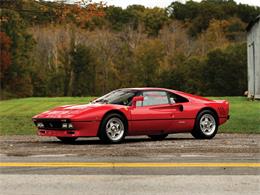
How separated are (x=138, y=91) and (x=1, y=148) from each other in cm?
362

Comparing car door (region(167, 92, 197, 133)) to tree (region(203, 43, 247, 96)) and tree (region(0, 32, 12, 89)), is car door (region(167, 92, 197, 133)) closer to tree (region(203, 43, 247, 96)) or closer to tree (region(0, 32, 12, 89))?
tree (region(0, 32, 12, 89))

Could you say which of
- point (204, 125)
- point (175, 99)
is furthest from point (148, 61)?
point (175, 99)

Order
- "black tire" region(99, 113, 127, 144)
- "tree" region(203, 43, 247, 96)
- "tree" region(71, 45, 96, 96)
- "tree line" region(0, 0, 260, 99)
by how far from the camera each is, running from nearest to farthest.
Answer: "black tire" region(99, 113, 127, 144) → "tree line" region(0, 0, 260, 99) → "tree" region(203, 43, 247, 96) → "tree" region(71, 45, 96, 96)

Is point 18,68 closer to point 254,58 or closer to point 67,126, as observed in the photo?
point 254,58

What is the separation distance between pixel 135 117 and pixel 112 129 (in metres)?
0.71

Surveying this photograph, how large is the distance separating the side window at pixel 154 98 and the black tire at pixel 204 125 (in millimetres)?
982

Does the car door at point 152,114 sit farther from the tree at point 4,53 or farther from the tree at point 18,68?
the tree at point 18,68

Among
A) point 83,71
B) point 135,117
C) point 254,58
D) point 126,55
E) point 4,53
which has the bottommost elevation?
point 135,117

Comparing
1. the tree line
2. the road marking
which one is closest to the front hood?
the road marking

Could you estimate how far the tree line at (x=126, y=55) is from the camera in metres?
75.8

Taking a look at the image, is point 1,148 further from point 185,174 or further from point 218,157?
point 185,174

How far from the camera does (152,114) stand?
13.7 m

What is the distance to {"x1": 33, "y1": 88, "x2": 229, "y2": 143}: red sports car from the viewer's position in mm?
12766

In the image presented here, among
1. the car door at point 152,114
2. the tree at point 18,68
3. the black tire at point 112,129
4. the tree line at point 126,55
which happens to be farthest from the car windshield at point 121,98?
the tree at point 18,68
